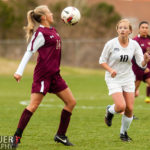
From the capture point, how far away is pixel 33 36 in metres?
6.82

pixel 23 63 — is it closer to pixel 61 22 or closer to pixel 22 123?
pixel 22 123

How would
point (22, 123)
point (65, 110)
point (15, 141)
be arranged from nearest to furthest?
point (15, 141) → point (22, 123) → point (65, 110)

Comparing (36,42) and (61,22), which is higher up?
(61,22)

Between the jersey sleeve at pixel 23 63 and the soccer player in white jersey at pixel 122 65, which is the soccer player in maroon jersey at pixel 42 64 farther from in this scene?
the soccer player in white jersey at pixel 122 65

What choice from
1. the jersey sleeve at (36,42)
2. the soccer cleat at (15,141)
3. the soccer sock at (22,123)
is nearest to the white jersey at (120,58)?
the jersey sleeve at (36,42)

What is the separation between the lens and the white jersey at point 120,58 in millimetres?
7484

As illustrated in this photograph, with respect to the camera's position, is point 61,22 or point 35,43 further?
point 61,22

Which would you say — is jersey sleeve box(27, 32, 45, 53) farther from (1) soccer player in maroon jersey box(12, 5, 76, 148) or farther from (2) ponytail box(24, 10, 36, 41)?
(2) ponytail box(24, 10, 36, 41)

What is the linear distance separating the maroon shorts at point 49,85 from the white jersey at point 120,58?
3.01 ft

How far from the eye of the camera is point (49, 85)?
22.7ft

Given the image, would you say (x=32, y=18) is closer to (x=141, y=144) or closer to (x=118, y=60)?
(x=118, y=60)

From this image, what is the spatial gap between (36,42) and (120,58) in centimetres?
147

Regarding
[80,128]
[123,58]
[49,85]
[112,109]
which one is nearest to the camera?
[49,85]

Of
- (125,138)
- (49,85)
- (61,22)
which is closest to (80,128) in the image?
(125,138)
